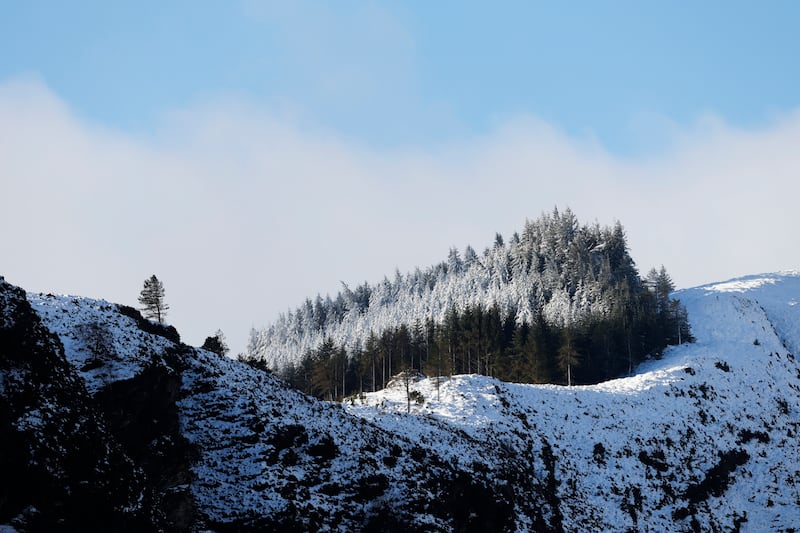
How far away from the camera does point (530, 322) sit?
3497 inches

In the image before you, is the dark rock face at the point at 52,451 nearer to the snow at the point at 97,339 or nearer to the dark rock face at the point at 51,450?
the dark rock face at the point at 51,450

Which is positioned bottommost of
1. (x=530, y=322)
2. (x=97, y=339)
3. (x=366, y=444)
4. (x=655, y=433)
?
(x=655, y=433)

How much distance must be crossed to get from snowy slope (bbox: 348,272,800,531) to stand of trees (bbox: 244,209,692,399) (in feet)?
22.2

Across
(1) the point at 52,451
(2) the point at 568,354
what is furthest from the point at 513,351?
(1) the point at 52,451

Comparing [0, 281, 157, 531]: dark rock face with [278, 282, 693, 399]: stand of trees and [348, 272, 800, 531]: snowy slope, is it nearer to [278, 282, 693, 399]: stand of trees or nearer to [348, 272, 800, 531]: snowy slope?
[348, 272, 800, 531]: snowy slope

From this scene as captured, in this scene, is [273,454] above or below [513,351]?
below

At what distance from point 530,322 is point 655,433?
32964 mm

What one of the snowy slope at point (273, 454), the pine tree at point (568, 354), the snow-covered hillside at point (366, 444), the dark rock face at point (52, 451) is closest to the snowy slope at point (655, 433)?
the snow-covered hillside at point (366, 444)

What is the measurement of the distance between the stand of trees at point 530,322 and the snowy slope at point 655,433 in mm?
6754

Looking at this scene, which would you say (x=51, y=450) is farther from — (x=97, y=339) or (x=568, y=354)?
(x=568, y=354)

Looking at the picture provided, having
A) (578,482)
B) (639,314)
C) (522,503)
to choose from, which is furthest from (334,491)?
(639,314)

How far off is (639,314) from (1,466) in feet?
253

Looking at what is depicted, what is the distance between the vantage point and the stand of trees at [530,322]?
73.9m

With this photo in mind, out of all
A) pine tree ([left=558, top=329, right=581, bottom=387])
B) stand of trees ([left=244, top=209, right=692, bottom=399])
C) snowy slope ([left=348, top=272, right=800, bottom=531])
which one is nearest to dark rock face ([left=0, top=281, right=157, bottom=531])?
snowy slope ([left=348, top=272, right=800, bottom=531])
